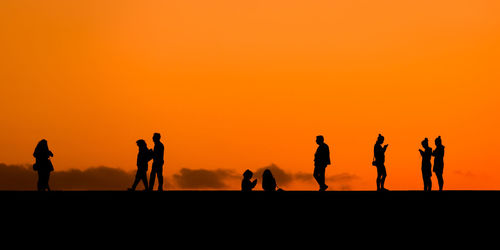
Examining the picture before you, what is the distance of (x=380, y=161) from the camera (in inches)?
1273

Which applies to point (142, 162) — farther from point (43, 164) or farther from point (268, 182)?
point (268, 182)

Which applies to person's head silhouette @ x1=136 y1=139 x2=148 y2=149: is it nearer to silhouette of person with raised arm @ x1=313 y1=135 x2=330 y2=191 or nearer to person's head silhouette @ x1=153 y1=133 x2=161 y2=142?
person's head silhouette @ x1=153 y1=133 x2=161 y2=142

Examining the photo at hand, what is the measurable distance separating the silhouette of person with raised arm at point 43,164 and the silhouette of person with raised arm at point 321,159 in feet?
25.1

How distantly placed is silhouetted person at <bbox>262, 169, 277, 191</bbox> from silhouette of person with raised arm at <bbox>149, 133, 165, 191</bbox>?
9.82 feet

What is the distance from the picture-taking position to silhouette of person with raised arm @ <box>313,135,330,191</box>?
3164 cm

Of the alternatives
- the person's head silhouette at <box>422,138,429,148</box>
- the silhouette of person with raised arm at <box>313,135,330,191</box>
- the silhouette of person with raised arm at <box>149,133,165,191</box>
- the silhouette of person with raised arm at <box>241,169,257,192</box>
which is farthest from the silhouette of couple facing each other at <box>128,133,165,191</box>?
the person's head silhouette at <box>422,138,429,148</box>

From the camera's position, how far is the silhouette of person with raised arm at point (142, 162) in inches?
1254

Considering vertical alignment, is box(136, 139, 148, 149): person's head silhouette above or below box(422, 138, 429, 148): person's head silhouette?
below
